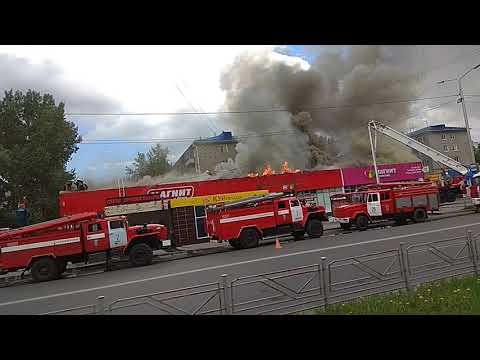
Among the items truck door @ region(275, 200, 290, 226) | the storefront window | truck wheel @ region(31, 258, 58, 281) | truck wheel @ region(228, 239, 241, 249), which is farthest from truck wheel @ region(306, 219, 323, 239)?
truck wheel @ region(31, 258, 58, 281)

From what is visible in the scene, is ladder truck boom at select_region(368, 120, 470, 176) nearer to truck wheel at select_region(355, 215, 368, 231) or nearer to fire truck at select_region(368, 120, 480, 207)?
fire truck at select_region(368, 120, 480, 207)

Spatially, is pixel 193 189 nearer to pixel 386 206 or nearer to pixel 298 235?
pixel 298 235

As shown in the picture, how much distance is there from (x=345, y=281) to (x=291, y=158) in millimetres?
30576

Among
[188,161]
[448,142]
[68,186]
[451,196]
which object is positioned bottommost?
[451,196]

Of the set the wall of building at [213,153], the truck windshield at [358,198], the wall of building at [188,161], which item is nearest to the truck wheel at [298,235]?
the truck windshield at [358,198]

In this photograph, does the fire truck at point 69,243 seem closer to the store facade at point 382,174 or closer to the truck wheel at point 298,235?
the truck wheel at point 298,235

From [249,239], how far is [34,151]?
55.4ft

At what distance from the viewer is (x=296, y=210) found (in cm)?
1551

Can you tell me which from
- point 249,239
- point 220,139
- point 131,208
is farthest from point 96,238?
point 220,139
